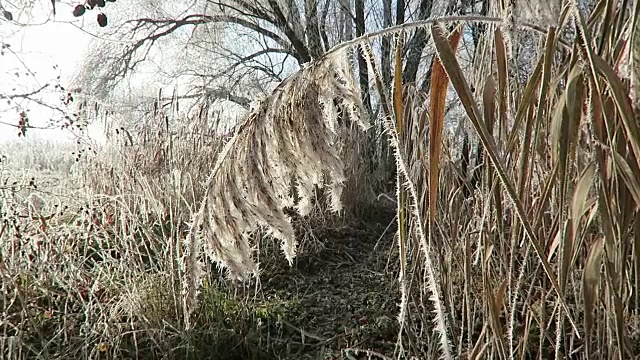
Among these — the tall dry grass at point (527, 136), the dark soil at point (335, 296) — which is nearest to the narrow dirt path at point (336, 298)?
the dark soil at point (335, 296)

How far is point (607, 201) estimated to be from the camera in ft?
1.19

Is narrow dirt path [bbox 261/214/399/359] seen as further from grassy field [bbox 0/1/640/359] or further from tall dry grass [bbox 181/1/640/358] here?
tall dry grass [bbox 181/1/640/358]

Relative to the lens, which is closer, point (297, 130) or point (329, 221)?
point (297, 130)

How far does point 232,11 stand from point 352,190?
3636 millimetres

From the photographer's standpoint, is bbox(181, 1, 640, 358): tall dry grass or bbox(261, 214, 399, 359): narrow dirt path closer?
bbox(181, 1, 640, 358): tall dry grass

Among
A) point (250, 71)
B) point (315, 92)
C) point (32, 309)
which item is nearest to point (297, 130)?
point (315, 92)

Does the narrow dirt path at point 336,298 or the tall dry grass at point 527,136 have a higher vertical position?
the tall dry grass at point 527,136

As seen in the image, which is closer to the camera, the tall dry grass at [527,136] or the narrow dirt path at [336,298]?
the tall dry grass at [527,136]

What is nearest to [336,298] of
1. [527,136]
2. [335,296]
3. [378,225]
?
[335,296]

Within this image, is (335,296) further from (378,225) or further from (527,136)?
(527,136)

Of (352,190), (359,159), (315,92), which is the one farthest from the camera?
(359,159)

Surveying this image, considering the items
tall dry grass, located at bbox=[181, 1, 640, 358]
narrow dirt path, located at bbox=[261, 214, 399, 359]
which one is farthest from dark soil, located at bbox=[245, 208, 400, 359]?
tall dry grass, located at bbox=[181, 1, 640, 358]

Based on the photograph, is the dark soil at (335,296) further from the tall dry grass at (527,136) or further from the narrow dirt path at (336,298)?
the tall dry grass at (527,136)

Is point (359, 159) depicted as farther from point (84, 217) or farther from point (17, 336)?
point (17, 336)
